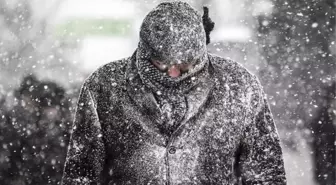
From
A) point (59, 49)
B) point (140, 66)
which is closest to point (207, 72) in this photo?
point (140, 66)

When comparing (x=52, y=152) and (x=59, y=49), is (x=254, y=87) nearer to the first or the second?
(x=52, y=152)

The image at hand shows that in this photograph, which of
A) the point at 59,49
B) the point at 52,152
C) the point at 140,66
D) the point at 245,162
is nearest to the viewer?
the point at 140,66

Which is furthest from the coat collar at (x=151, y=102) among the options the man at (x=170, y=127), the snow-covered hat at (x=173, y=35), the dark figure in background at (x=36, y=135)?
the dark figure in background at (x=36, y=135)

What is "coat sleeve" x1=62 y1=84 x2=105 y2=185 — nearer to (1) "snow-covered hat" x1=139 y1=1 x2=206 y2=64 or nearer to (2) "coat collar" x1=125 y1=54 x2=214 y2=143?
(2) "coat collar" x1=125 y1=54 x2=214 y2=143

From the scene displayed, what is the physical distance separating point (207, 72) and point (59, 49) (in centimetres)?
1001

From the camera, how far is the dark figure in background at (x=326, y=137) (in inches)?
433

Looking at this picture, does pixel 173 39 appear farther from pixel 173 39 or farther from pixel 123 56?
pixel 123 56

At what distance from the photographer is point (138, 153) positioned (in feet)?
9.42

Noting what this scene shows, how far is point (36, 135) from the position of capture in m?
11.6

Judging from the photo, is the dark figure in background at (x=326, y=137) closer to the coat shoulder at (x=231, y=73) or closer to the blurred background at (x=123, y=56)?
the blurred background at (x=123, y=56)

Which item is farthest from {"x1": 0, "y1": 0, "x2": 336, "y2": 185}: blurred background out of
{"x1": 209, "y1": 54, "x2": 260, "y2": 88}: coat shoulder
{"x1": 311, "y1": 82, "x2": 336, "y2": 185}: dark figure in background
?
{"x1": 209, "y1": 54, "x2": 260, "y2": 88}: coat shoulder

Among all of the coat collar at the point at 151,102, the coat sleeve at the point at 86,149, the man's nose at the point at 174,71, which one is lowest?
the coat sleeve at the point at 86,149

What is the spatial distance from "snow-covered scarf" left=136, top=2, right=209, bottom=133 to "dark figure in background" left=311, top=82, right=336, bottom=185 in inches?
340

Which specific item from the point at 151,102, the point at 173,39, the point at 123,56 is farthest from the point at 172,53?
the point at 123,56
